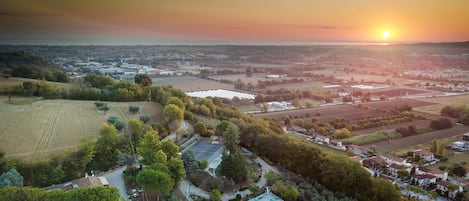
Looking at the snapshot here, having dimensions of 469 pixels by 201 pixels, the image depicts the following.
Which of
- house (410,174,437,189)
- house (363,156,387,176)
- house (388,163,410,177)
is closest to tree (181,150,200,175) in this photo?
house (363,156,387,176)

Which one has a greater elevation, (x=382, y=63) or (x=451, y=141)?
(x=382, y=63)

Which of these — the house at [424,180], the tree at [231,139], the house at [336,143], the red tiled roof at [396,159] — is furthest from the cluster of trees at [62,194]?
the house at [336,143]

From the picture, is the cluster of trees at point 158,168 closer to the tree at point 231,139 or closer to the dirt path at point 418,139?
the tree at point 231,139

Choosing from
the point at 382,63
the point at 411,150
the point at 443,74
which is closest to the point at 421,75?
the point at 443,74

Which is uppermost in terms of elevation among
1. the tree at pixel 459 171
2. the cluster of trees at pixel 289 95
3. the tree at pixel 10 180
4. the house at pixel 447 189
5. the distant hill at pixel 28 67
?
the distant hill at pixel 28 67

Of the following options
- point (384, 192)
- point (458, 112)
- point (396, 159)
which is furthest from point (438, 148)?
point (384, 192)

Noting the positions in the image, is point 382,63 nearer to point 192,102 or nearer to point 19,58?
point 192,102

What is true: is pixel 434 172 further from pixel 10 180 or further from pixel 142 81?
pixel 142 81
